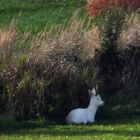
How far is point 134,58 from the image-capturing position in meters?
18.7

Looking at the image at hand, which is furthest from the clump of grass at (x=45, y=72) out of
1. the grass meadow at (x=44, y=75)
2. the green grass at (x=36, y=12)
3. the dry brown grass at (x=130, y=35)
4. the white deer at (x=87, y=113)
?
the green grass at (x=36, y=12)

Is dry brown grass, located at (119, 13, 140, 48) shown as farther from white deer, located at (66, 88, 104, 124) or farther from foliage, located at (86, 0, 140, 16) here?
foliage, located at (86, 0, 140, 16)

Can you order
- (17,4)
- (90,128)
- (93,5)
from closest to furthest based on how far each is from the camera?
1. (90,128)
2. (93,5)
3. (17,4)

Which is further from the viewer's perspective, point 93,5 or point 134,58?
point 93,5

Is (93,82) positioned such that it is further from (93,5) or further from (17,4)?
(17,4)

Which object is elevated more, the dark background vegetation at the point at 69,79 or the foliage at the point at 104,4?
the foliage at the point at 104,4

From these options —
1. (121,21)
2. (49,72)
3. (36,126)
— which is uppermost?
(121,21)

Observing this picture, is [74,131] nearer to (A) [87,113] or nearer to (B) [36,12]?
(A) [87,113]

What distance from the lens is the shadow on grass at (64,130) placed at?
1497 cm

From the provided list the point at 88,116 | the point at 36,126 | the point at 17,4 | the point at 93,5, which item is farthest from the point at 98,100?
the point at 17,4

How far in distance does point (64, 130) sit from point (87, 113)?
4.16 ft

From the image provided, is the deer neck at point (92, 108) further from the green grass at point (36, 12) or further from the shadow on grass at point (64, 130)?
the green grass at point (36, 12)

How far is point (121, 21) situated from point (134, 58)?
0.97 m

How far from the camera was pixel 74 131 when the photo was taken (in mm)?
15344
